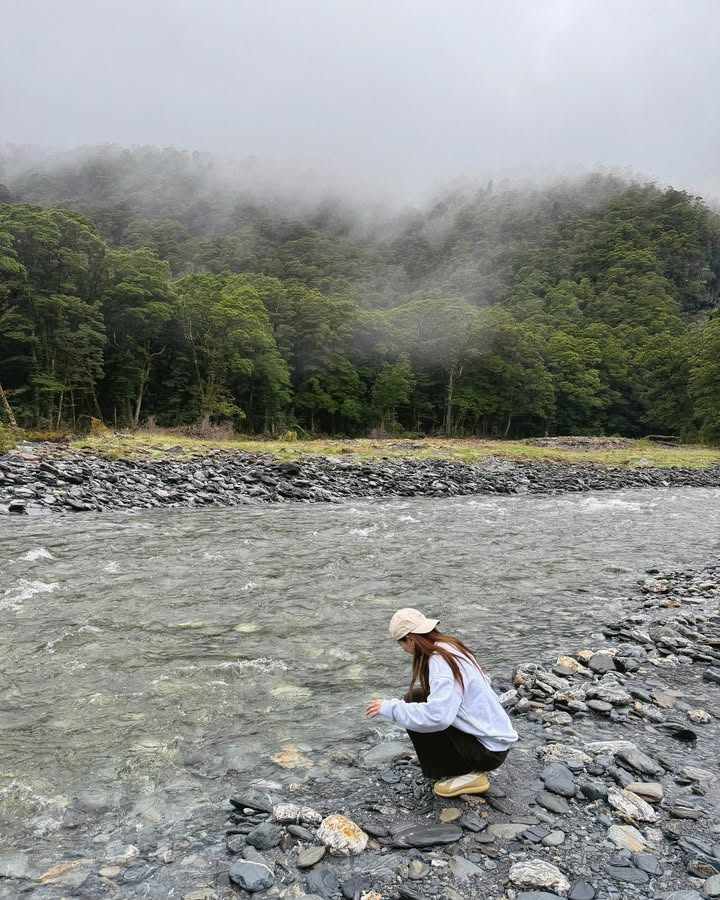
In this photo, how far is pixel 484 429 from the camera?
87.1 meters

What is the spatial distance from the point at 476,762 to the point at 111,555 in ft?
33.2

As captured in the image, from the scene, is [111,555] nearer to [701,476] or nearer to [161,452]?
[161,452]

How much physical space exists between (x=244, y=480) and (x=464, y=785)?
19.8 m

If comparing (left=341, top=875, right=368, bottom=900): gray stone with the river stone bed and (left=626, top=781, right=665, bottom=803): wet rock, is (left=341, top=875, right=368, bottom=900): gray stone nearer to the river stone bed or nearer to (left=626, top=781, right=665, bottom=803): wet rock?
the river stone bed

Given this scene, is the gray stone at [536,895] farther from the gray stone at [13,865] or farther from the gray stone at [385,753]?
the gray stone at [13,865]

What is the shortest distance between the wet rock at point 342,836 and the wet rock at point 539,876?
1.04 meters

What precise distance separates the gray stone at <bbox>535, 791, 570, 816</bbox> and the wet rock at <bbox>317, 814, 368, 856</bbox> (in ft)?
4.74

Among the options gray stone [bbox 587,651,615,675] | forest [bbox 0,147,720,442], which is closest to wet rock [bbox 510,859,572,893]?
gray stone [bbox 587,651,615,675]

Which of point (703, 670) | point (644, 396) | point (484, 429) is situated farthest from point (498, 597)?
point (644, 396)

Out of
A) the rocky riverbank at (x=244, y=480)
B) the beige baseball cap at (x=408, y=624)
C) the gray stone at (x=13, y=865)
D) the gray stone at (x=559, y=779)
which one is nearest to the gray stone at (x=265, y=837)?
the gray stone at (x=13, y=865)

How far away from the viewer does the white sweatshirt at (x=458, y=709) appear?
14.5 ft

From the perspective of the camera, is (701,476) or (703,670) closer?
(703,670)

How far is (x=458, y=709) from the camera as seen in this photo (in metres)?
4.48

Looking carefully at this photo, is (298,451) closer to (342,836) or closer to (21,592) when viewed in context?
(21,592)
